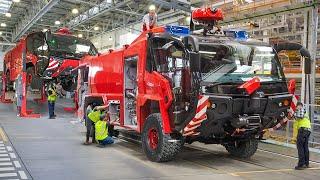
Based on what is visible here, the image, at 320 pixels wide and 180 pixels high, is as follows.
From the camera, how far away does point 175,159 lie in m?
9.00

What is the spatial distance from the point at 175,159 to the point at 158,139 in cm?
85

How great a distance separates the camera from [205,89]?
7578 mm

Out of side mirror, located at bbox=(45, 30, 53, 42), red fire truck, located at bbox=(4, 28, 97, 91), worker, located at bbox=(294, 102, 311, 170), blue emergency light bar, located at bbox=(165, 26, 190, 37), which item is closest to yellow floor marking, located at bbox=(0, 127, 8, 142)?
blue emergency light bar, located at bbox=(165, 26, 190, 37)

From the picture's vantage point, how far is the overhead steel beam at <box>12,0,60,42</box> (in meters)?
23.0

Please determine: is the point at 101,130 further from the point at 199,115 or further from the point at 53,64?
the point at 53,64

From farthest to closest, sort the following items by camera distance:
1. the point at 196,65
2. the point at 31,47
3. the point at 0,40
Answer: the point at 0,40, the point at 31,47, the point at 196,65

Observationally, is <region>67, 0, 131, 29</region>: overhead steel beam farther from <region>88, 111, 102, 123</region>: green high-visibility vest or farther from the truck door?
the truck door

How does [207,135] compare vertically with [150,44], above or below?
below

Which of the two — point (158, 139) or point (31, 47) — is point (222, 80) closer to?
point (158, 139)

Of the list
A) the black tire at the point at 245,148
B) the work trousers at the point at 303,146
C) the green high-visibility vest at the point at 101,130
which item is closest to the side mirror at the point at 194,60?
the work trousers at the point at 303,146

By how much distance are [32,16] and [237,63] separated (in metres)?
21.4

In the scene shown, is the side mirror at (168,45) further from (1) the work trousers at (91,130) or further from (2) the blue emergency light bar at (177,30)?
(1) the work trousers at (91,130)

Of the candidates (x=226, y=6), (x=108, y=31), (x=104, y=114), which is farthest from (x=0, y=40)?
(x=104, y=114)

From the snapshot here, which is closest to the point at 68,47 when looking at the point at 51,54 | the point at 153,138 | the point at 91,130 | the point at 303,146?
the point at 51,54
